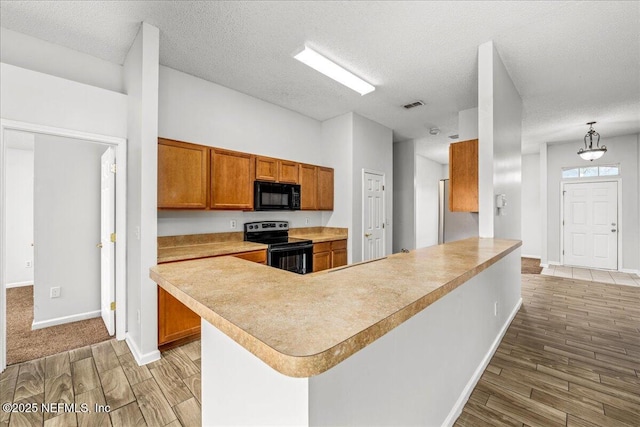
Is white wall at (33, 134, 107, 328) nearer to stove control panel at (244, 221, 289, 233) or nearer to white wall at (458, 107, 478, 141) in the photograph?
stove control panel at (244, 221, 289, 233)

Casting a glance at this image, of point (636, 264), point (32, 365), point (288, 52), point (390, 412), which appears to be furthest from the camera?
point (636, 264)

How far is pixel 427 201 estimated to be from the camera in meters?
8.41

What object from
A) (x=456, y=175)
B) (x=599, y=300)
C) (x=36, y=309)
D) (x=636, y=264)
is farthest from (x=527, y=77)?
(x=36, y=309)

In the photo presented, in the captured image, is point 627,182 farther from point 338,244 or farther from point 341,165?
point 338,244

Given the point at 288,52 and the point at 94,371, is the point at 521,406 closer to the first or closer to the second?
the point at 94,371

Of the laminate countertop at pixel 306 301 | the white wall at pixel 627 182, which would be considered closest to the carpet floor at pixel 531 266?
the white wall at pixel 627 182

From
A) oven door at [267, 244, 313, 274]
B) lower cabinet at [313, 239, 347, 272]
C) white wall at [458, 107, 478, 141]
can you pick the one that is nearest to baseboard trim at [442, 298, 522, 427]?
oven door at [267, 244, 313, 274]

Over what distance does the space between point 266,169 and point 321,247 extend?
4.61 feet

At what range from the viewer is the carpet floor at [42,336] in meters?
2.50

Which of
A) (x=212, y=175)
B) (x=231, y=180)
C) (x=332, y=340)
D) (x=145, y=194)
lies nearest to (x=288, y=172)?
(x=231, y=180)

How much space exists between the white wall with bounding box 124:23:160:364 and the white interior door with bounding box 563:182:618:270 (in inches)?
330

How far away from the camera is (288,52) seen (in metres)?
2.84

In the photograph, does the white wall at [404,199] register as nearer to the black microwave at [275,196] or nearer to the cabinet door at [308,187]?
the cabinet door at [308,187]

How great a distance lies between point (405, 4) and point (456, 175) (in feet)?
6.48
